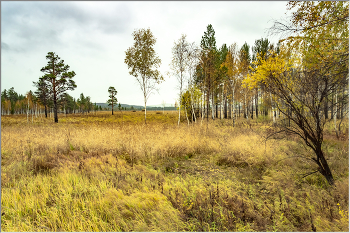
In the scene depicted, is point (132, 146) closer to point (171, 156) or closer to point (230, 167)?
point (171, 156)

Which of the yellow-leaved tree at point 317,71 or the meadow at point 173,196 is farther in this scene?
the yellow-leaved tree at point 317,71

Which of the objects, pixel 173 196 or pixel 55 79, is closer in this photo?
pixel 173 196

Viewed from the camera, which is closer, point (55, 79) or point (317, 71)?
point (317, 71)

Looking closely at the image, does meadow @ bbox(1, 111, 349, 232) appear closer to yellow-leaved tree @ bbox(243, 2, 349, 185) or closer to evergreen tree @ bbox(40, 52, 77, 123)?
yellow-leaved tree @ bbox(243, 2, 349, 185)

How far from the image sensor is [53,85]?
2267 cm

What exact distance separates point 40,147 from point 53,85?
22.5m

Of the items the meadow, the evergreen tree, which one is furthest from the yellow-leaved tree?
the evergreen tree

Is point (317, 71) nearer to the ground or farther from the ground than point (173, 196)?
farther from the ground

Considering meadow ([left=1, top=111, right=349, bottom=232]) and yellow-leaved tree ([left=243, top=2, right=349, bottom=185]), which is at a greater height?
yellow-leaved tree ([left=243, top=2, right=349, bottom=185])

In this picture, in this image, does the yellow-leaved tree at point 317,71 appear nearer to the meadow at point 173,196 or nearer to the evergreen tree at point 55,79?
the meadow at point 173,196

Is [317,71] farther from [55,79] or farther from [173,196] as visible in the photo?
[55,79]

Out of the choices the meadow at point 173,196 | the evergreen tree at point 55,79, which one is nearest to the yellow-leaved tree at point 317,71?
the meadow at point 173,196

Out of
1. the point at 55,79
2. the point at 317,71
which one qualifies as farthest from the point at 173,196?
the point at 55,79

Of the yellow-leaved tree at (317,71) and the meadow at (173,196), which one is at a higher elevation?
the yellow-leaved tree at (317,71)
